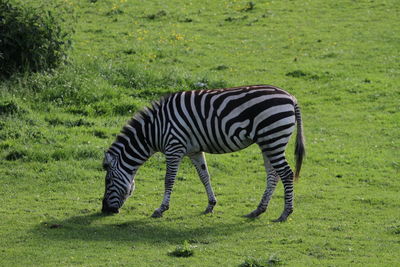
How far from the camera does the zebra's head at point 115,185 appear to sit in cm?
1382

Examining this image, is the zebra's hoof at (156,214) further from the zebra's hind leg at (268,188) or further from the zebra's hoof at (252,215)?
the zebra's hind leg at (268,188)

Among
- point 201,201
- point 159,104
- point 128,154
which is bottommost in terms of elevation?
point 201,201

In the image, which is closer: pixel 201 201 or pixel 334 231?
pixel 334 231

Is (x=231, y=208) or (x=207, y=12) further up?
(x=207, y=12)

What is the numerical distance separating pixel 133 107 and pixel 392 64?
1009cm

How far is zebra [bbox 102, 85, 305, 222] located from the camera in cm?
1333

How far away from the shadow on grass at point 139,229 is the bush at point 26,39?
9.30 meters

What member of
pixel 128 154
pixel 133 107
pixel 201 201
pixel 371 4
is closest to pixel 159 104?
pixel 128 154

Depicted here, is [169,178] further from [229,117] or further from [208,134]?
[229,117]

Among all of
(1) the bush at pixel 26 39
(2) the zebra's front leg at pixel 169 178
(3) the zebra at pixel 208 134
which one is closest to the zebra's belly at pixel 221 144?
(3) the zebra at pixel 208 134

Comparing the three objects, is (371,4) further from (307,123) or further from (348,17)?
(307,123)

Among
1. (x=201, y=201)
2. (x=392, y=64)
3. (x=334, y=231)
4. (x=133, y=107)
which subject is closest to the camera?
(x=334, y=231)

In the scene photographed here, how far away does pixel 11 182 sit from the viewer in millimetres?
15781

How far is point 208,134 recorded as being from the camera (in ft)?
45.2
